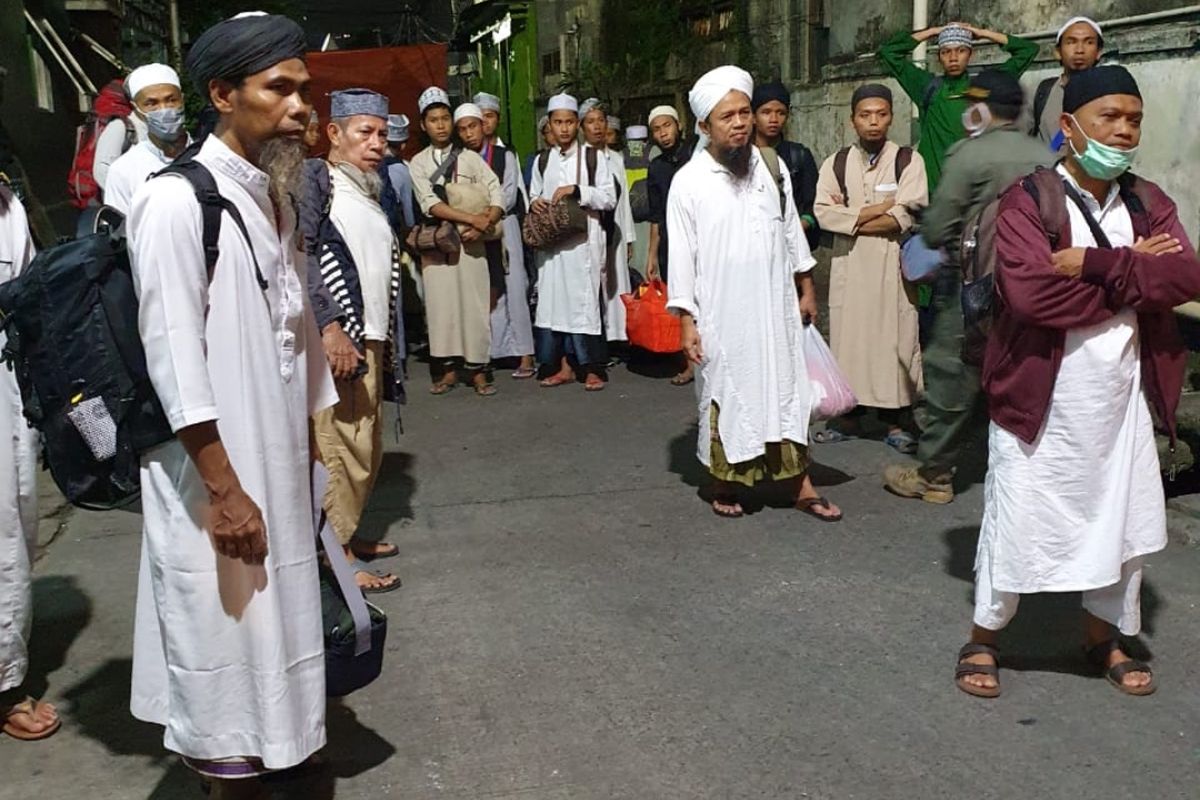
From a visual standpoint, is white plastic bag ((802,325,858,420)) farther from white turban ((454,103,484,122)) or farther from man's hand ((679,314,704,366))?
white turban ((454,103,484,122))

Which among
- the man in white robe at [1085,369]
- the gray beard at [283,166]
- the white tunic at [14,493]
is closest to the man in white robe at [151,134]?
the white tunic at [14,493]

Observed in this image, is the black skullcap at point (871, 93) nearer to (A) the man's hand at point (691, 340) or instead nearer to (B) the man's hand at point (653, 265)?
(A) the man's hand at point (691, 340)

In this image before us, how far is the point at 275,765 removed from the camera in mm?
3025

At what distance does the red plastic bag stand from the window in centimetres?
700

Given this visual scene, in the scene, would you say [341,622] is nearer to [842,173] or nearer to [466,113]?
[842,173]

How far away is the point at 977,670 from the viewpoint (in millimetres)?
4145

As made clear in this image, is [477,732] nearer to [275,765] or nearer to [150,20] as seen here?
[275,765]

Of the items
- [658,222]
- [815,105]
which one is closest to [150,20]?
[815,105]

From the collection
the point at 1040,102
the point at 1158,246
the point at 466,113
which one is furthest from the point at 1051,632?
the point at 466,113

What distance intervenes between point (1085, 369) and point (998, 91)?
197cm

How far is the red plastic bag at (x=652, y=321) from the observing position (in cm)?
922

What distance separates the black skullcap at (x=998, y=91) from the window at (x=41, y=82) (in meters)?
10.3

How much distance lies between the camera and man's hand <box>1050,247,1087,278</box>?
370 centimetres

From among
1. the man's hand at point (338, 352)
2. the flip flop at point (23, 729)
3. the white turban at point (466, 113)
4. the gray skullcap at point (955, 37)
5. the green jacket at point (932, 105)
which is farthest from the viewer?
the white turban at point (466, 113)
